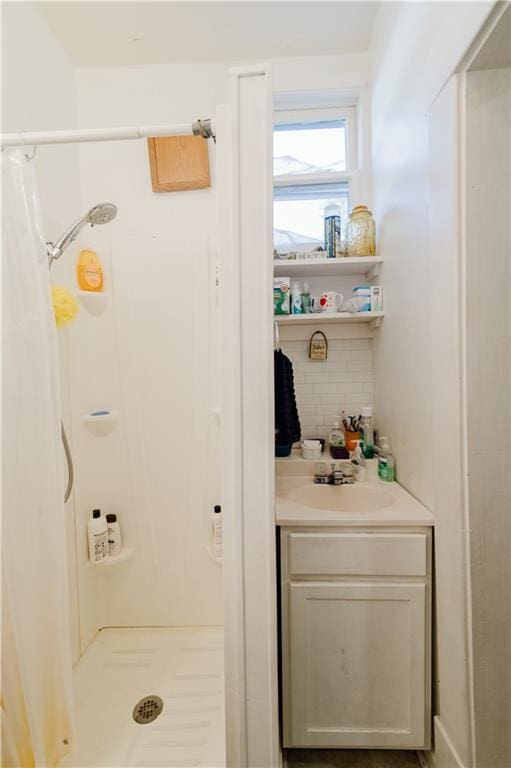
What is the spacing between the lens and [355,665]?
1080 mm

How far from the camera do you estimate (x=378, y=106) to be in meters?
1.46

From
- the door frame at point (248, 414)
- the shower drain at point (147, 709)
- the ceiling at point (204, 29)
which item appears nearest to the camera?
the door frame at point (248, 414)

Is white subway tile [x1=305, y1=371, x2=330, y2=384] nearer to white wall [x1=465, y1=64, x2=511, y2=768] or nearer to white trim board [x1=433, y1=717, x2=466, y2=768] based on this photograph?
white wall [x1=465, y1=64, x2=511, y2=768]

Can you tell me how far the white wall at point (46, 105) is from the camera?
1.15m

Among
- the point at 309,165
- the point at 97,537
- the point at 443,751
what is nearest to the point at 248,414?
the point at 97,537

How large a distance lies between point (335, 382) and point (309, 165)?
3.64 ft

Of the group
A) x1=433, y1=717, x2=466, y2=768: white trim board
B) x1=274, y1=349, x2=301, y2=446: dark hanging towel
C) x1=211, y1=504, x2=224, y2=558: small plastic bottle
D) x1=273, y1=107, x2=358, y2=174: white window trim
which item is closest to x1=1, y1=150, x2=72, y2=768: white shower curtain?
x1=211, y1=504, x2=224, y2=558: small plastic bottle

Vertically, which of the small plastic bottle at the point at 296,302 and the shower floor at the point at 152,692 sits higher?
the small plastic bottle at the point at 296,302

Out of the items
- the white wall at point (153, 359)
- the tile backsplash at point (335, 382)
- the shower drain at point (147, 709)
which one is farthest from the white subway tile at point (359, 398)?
the shower drain at point (147, 709)

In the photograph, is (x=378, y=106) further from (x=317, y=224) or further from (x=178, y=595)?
(x=178, y=595)

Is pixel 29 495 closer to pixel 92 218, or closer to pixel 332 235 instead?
pixel 92 218

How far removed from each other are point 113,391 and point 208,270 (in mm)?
685

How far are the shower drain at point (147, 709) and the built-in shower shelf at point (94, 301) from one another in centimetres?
151

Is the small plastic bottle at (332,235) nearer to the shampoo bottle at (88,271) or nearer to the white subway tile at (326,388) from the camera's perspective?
the white subway tile at (326,388)
